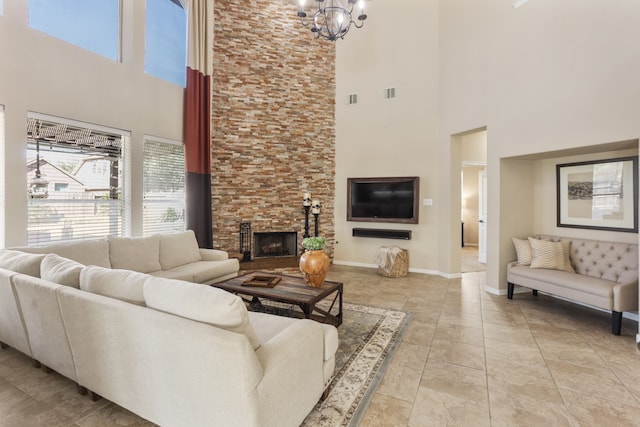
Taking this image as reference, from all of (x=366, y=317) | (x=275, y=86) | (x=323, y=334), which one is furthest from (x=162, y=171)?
(x=323, y=334)

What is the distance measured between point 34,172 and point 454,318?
5096 millimetres


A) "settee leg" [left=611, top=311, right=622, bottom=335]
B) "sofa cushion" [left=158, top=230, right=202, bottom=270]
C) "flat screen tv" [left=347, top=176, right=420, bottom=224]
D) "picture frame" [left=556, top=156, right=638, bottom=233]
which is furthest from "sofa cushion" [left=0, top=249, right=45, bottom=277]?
"picture frame" [left=556, top=156, right=638, bottom=233]

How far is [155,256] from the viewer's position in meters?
3.88

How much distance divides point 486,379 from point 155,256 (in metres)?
3.75

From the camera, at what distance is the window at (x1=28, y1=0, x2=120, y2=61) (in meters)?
3.56

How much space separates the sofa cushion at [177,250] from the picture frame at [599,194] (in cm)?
515

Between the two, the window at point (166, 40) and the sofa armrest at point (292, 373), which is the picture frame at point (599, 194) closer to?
the sofa armrest at point (292, 373)

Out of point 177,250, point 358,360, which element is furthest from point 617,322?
point 177,250

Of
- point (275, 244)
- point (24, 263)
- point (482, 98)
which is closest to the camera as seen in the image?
point (24, 263)

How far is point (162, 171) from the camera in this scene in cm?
501

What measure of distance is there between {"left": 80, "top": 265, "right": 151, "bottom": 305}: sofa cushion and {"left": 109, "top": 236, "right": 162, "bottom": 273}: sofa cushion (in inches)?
66.3

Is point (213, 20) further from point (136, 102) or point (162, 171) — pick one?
point (162, 171)

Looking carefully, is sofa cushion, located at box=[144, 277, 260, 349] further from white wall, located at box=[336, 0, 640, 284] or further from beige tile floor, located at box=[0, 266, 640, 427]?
white wall, located at box=[336, 0, 640, 284]

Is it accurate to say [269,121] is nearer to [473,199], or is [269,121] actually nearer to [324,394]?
[324,394]
